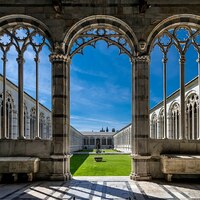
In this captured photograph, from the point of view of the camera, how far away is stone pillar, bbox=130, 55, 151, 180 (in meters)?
8.48

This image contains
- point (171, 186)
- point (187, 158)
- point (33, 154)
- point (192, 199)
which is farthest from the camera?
point (33, 154)

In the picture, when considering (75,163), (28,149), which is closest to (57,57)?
(28,149)

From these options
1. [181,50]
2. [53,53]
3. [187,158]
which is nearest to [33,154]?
[53,53]

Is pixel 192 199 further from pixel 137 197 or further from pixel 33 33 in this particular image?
pixel 33 33

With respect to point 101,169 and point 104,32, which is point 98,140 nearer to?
point 101,169

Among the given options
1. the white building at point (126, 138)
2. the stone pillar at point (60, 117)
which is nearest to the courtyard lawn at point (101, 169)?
the stone pillar at point (60, 117)

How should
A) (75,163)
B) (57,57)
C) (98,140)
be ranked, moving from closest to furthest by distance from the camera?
1. (57,57)
2. (75,163)
3. (98,140)

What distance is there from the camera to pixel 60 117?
8664 millimetres

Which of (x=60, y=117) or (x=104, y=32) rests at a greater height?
(x=104, y=32)

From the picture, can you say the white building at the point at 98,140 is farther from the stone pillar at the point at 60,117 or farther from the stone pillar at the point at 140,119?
the stone pillar at the point at 140,119

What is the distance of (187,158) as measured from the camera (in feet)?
26.0

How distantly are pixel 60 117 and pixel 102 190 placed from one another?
2.77 metres

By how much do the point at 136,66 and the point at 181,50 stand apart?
160 cm

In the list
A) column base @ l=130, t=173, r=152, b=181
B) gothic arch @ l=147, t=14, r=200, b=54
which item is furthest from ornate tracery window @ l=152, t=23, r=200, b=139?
column base @ l=130, t=173, r=152, b=181
